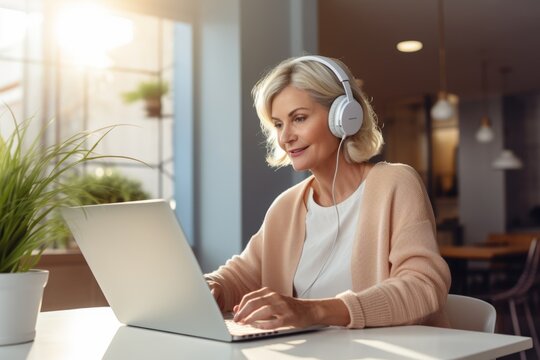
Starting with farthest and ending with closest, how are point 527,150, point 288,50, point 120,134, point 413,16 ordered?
point 527,150, point 120,134, point 413,16, point 288,50

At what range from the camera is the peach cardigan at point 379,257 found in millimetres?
1294

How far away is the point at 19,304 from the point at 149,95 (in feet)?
13.3

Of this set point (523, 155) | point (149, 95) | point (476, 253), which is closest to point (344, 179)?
point (476, 253)

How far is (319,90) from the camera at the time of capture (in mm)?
1671

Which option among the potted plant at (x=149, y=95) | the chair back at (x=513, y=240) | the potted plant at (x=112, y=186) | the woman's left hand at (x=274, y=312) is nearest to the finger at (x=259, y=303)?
the woman's left hand at (x=274, y=312)

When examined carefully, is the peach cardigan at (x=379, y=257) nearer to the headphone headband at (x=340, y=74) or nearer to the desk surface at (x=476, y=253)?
the headphone headband at (x=340, y=74)

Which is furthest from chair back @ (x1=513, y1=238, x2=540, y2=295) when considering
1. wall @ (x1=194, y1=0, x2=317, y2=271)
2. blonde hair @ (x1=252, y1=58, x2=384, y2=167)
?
blonde hair @ (x1=252, y1=58, x2=384, y2=167)

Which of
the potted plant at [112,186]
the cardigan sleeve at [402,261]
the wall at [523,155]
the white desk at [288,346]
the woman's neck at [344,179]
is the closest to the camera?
the white desk at [288,346]

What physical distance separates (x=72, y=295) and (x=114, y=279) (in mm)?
2568

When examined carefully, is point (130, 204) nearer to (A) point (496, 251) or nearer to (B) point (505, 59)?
(A) point (496, 251)

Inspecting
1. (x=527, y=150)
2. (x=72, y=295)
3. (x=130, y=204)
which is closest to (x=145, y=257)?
(x=130, y=204)

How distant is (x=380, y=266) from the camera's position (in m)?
1.50

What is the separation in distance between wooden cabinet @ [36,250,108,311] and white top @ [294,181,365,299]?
232 cm

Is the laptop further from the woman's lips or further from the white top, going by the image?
the woman's lips
